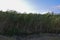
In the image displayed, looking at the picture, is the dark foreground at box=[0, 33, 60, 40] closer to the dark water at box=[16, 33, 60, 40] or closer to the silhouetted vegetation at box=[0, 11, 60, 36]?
the dark water at box=[16, 33, 60, 40]

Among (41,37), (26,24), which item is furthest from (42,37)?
(26,24)

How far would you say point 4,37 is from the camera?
53.2 feet

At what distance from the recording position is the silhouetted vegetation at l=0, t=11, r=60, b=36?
17188 mm

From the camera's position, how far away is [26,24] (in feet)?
58.2

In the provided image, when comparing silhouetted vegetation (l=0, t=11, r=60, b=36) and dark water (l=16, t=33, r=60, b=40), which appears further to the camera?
silhouetted vegetation (l=0, t=11, r=60, b=36)

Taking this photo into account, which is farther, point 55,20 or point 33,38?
point 55,20

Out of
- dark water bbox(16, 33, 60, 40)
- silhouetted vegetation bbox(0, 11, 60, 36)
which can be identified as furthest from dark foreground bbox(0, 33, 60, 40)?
silhouetted vegetation bbox(0, 11, 60, 36)

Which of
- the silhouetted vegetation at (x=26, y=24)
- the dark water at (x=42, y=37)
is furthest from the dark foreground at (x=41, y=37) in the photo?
the silhouetted vegetation at (x=26, y=24)

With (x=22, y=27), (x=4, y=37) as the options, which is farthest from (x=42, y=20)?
(x=4, y=37)

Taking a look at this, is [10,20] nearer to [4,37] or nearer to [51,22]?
[4,37]

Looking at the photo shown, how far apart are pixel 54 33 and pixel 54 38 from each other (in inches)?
39.2

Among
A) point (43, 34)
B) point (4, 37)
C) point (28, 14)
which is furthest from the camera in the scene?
point (28, 14)

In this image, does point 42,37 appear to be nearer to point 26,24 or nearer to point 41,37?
point 41,37

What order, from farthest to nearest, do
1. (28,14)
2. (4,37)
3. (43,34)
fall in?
(28,14) < (43,34) < (4,37)
